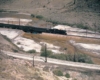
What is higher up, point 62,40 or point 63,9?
point 63,9

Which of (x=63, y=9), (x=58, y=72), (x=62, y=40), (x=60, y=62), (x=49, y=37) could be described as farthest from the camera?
(x=63, y=9)

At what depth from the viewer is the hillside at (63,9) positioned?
283ft

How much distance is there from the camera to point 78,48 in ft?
217

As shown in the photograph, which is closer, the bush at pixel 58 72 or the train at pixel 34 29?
the bush at pixel 58 72

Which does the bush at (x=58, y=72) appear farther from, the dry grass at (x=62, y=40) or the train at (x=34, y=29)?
A: the train at (x=34, y=29)

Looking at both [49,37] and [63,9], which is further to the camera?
[63,9]

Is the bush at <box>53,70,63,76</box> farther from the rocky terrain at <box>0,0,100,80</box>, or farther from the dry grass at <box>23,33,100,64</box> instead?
the dry grass at <box>23,33,100,64</box>

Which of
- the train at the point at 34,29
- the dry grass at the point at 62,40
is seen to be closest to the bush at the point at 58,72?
the dry grass at the point at 62,40

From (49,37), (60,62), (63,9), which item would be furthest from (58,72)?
(63,9)

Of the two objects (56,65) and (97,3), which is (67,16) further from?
(56,65)

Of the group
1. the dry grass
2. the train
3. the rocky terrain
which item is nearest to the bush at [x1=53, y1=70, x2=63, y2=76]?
the rocky terrain

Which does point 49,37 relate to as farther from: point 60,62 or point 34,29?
point 60,62

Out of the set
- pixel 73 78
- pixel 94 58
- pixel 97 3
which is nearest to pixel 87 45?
pixel 94 58

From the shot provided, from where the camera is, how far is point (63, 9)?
9525 cm
